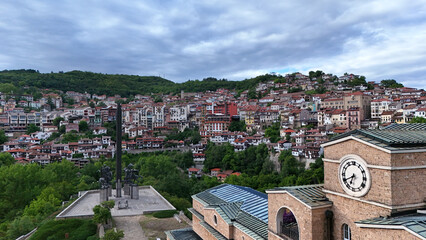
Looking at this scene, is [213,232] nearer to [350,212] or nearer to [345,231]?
[345,231]

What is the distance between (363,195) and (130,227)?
1494 cm

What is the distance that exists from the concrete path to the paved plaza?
0.90 meters

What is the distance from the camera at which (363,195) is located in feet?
21.4

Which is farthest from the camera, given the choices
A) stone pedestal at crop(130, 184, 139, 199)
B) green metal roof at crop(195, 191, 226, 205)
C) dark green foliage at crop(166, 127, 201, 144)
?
dark green foliage at crop(166, 127, 201, 144)

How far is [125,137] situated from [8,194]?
108ft

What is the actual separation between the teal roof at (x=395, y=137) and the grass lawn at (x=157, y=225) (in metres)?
→ 12.7

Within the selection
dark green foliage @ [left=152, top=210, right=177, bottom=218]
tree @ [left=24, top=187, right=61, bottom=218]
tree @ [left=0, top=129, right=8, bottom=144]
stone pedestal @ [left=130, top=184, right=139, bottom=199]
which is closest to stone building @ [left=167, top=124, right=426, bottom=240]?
dark green foliage @ [left=152, top=210, right=177, bottom=218]

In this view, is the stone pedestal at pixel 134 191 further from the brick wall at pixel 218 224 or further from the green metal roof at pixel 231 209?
the green metal roof at pixel 231 209

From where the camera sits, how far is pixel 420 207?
615 cm

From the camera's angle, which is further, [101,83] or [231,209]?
[101,83]

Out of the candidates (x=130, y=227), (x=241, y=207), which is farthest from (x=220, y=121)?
(x=241, y=207)

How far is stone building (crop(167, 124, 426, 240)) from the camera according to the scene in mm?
5961

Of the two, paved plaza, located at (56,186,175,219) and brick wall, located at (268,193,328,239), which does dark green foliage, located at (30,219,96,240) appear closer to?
paved plaza, located at (56,186,175,219)

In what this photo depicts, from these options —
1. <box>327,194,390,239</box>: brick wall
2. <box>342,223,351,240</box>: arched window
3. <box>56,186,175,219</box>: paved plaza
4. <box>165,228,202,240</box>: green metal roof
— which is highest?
<box>327,194,390,239</box>: brick wall
